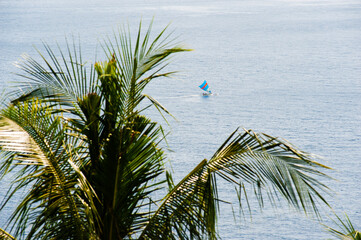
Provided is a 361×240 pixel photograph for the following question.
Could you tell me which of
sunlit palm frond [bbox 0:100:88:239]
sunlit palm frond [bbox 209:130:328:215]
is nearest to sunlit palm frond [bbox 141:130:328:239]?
sunlit palm frond [bbox 209:130:328:215]

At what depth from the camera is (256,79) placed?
29625mm

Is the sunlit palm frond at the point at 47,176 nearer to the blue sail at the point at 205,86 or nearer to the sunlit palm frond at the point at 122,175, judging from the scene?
the sunlit palm frond at the point at 122,175

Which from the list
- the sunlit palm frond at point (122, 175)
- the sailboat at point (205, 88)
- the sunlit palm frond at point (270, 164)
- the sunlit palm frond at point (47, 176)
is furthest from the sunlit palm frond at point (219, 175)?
the sailboat at point (205, 88)

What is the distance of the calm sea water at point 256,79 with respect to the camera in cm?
1961

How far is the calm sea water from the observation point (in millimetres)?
19609

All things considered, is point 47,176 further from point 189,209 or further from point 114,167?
point 189,209

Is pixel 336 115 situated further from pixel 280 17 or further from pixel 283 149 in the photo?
pixel 280 17

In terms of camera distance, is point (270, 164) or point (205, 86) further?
point (205, 86)

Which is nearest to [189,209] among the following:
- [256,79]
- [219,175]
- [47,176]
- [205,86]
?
[219,175]

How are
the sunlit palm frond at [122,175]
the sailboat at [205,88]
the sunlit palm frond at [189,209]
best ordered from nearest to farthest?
the sunlit palm frond at [189,209] → the sunlit palm frond at [122,175] → the sailboat at [205,88]

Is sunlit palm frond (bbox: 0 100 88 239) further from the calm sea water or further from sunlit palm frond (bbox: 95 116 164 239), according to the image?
the calm sea water

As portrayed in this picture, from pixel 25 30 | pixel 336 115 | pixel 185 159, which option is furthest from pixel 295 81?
pixel 25 30

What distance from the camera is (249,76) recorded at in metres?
30.0

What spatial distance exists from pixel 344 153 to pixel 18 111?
786 inches
